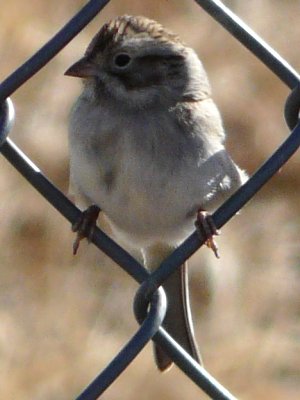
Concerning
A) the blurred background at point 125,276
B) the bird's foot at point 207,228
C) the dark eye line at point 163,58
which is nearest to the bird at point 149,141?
the dark eye line at point 163,58

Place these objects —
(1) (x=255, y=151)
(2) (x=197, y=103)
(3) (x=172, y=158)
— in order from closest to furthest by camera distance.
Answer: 1. (3) (x=172, y=158)
2. (2) (x=197, y=103)
3. (1) (x=255, y=151)

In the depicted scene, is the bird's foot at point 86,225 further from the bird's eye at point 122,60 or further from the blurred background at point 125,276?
the blurred background at point 125,276

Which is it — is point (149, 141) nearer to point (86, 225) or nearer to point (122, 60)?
point (122, 60)

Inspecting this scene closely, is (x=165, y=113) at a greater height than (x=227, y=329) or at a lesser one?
greater

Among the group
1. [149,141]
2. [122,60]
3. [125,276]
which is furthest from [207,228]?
[125,276]

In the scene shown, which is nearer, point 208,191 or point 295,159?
point 208,191

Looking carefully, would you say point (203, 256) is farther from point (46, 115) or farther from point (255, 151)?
point (46, 115)

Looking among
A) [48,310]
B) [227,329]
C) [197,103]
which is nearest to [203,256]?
[227,329]
